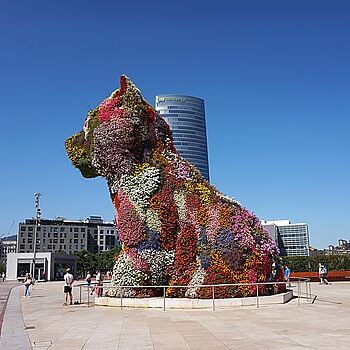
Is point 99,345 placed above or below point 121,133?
below

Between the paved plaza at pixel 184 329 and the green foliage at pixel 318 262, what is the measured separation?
40764mm

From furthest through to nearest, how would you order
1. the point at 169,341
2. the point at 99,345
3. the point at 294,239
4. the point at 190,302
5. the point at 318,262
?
the point at 294,239 < the point at 318,262 < the point at 190,302 < the point at 169,341 < the point at 99,345

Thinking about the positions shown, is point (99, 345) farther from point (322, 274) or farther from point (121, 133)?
point (322, 274)

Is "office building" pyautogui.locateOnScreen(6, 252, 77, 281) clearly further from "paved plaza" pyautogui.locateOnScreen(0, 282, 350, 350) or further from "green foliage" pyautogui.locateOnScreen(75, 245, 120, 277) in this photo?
"paved plaza" pyautogui.locateOnScreen(0, 282, 350, 350)

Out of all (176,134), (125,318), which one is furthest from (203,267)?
(176,134)

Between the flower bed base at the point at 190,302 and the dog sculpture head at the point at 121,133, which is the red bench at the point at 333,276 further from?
the dog sculpture head at the point at 121,133

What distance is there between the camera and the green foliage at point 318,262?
180ft

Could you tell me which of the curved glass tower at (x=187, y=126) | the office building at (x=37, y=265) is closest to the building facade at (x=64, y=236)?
the curved glass tower at (x=187, y=126)

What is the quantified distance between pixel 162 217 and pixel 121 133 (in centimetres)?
403

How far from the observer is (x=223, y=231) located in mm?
17984

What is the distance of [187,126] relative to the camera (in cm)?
15412

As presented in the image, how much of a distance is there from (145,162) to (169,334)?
964 cm

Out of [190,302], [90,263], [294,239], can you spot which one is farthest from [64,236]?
[190,302]

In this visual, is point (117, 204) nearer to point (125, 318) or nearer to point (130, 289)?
point (130, 289)
